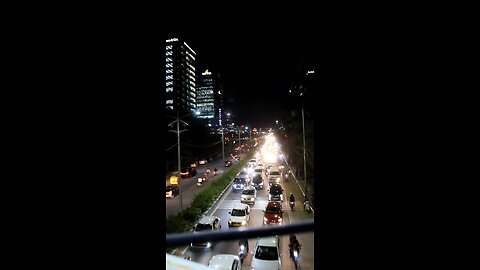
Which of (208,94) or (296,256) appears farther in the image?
(208,94)

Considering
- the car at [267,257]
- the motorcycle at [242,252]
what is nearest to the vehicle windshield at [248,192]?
the motorcycle at [242,252]

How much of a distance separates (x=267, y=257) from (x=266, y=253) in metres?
0.11

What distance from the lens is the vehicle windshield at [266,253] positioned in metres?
5.43

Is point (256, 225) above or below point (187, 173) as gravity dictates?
above

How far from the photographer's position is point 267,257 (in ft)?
17.9

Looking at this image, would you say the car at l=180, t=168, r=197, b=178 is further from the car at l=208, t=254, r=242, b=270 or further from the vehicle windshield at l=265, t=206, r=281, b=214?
the car at l=208, t=254, r=242, b=270

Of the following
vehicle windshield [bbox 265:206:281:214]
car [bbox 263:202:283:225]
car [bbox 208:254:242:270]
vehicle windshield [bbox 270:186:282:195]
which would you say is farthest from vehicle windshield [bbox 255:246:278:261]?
vehicle windshield [bbox 270:186:282:195]

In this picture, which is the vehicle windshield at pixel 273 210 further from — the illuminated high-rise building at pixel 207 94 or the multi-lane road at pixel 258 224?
the illuminated high-rise building at pixel 207 94

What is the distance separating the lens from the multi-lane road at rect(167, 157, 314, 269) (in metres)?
5.28

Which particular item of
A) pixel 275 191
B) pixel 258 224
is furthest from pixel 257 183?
pixel 258 224

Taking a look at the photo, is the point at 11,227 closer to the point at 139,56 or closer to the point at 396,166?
the point at 139,56

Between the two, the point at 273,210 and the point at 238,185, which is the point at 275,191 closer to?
the point at 238,185

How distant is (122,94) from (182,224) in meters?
6.70

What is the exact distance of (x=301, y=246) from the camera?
579 cm
